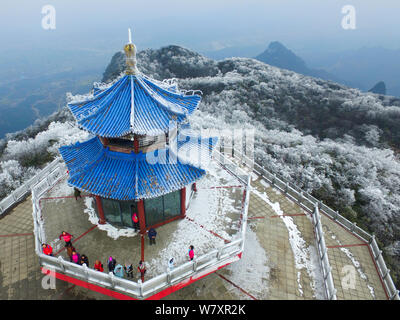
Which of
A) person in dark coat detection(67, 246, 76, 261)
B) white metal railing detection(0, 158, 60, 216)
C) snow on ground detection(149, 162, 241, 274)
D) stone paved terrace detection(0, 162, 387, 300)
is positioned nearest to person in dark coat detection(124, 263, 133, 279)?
snow on ground detection(149, 162, 241, 274)

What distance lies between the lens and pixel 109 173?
13.9 meters

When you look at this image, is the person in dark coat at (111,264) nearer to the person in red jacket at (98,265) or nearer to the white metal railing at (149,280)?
the person in red jacket at (98,265)

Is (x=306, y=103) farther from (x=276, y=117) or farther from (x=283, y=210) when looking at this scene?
(x=283, y=210)

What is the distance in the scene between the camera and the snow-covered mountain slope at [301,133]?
31.1 metres

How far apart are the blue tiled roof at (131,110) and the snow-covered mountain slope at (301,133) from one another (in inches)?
824

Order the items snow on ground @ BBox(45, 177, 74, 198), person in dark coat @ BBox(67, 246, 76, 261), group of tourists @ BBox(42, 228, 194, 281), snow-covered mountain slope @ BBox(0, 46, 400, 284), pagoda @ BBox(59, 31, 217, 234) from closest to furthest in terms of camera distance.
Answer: group of tourists @ BBox(42, 228, 194, 281) → pagoda @ BBox(59, 31, 217, 234) → person in dark coat @ BBox(67, 246, 76, 261) → snow on ground @ BBox(45, 177, 74, 198) → snow-covered mountain slope @ BBox(0, 46, 400, 284)

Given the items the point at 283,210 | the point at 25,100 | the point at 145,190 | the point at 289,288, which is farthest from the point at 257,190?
the point at 25,100

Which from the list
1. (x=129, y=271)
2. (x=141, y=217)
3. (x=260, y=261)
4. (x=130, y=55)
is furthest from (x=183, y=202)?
(x=130, y=55)

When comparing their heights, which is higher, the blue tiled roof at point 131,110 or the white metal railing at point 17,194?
the blue tiled roof at point 131,110

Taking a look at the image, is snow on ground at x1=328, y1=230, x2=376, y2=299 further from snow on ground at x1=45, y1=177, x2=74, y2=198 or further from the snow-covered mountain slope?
snow on ground at x1=45, y1=177, x2=74, y2=198

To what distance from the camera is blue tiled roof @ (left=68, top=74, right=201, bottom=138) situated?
42.0ft

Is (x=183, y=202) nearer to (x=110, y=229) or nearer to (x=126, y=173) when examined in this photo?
(x=126, y=173)

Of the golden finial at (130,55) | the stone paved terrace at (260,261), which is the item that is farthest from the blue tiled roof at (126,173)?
the golden finial at (130,55)
